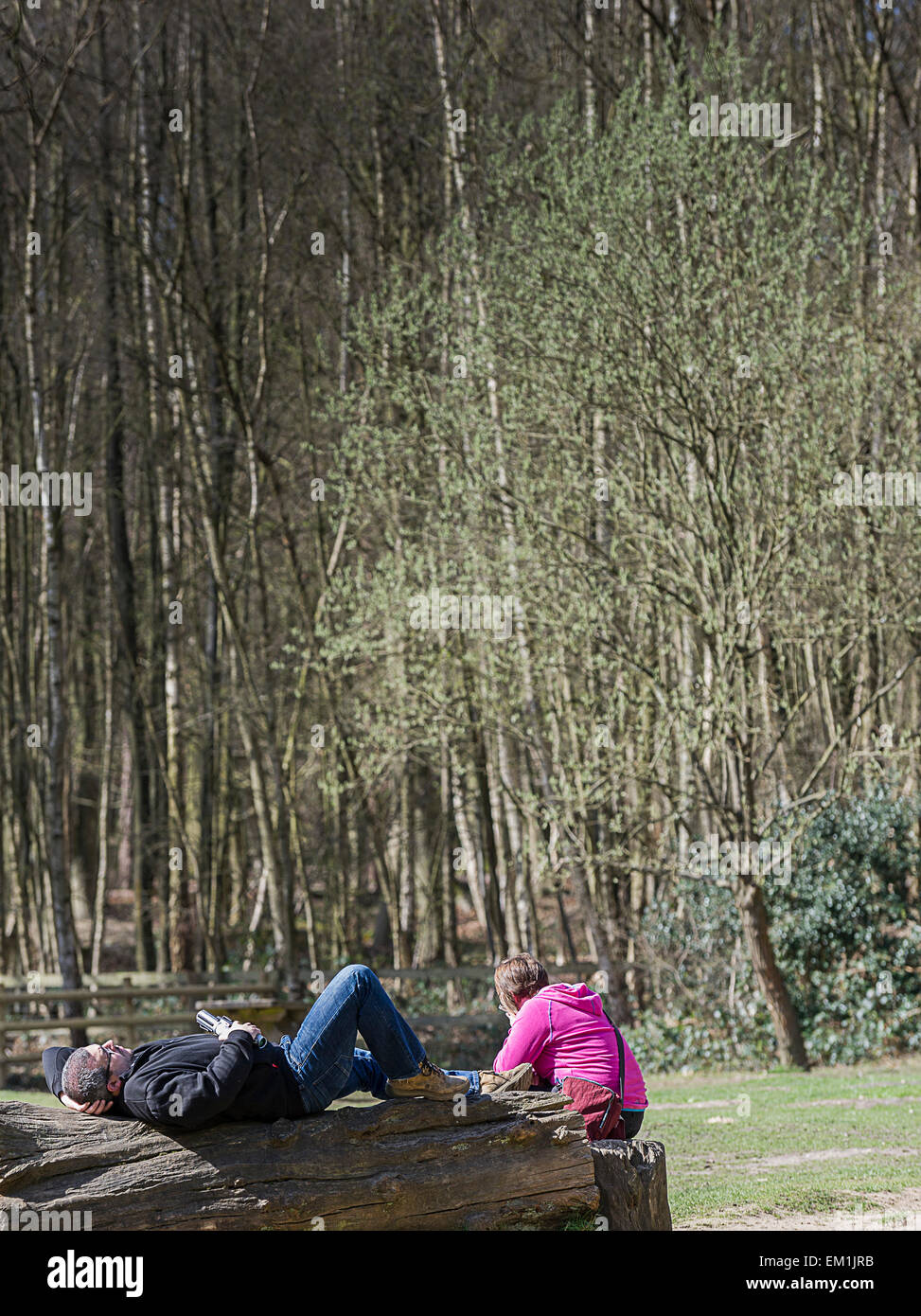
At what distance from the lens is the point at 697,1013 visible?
40.4ft

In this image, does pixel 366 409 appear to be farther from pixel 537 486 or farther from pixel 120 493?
pixel 120 493

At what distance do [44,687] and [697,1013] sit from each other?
370 inches

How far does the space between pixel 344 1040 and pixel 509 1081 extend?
71 centimetres

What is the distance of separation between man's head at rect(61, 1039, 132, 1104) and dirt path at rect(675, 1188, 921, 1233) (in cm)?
236

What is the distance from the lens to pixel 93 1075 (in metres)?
3.91

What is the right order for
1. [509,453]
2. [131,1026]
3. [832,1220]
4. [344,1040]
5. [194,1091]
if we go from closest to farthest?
1. [194,1091]
2. [344,1040]
3. [832,1220]
4. [131,1026]
5. [509,453]

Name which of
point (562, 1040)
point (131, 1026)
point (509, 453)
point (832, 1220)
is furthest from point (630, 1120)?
point (509, 453)

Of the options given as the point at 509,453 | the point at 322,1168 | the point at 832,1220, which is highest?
the point at 509,453

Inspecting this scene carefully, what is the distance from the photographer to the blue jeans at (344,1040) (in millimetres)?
4047

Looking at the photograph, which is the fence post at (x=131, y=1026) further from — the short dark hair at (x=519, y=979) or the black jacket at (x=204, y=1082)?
the black jacket at (x=204, y=1082)

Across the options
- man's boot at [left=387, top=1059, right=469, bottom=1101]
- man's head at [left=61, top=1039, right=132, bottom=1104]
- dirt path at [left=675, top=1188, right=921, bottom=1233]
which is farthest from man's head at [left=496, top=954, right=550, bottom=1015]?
man's head at [left=61, top=1039, right=132, bottom=1104]

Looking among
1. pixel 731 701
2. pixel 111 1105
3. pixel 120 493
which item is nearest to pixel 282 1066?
pixel 111 1105

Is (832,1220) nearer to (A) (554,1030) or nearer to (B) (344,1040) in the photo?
(A) (554,1030)

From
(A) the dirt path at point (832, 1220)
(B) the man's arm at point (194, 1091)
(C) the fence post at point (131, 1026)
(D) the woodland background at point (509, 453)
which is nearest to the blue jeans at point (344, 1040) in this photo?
(B) the man's arm at point (194, 1091)
